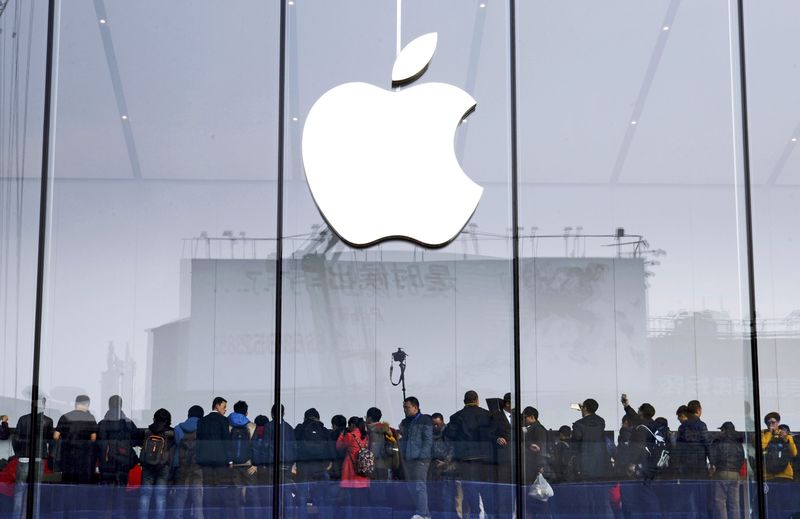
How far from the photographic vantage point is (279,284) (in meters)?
6.91

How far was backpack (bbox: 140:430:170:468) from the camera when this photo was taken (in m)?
6.70

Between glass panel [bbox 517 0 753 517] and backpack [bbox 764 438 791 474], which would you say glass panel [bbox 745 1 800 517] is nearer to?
backpack [bbox 764 438 791 474]

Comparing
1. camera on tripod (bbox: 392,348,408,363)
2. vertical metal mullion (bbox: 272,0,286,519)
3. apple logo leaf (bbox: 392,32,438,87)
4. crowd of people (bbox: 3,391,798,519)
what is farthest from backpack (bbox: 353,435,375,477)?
apple logo leaf (bbox: 392,32,438,87)

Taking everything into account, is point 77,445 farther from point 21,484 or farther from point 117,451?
point 21,484

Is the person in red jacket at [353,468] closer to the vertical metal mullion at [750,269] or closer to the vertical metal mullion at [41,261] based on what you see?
the vertical metal mullion at [41,261]

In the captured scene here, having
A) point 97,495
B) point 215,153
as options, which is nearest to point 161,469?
point 97,495

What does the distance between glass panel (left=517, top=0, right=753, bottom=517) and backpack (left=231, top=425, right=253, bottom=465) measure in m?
1.77

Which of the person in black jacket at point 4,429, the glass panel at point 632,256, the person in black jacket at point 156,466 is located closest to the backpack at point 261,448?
the person in black jacket at point 156,466

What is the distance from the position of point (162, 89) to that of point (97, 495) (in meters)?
2.64

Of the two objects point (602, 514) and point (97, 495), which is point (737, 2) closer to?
point (602, 514)

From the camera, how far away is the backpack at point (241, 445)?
22.2 feet

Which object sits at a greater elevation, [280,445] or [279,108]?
[279,108]

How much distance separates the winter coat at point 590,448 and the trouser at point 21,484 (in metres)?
3.37

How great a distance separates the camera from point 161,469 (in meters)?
6.71
